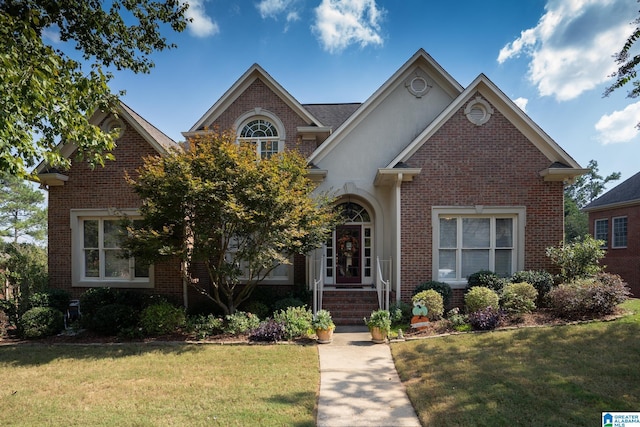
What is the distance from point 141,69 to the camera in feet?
33.8

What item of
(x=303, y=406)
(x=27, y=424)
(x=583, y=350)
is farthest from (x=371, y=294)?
(x=27, y=424)

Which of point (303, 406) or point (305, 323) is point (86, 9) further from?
point (303, 406)

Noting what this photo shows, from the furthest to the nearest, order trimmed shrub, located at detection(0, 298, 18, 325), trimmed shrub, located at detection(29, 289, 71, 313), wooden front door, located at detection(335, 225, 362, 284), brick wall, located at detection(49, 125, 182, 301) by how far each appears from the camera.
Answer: wooden front door, located at detection(335, 225, 362, 284), brick wall, located at detection(49, 125, 182, 301), trimmed shrub, located at detection(29, 289, 71, 313), trimmed shrub, located at detection(0, 298, 18, 325)

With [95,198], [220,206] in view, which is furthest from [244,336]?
[95,198]

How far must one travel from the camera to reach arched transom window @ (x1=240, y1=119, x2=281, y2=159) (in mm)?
12023

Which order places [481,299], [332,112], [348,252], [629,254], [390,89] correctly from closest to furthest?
[481,299]
[390,89]
[348,252]
[332,112]
[629,254]

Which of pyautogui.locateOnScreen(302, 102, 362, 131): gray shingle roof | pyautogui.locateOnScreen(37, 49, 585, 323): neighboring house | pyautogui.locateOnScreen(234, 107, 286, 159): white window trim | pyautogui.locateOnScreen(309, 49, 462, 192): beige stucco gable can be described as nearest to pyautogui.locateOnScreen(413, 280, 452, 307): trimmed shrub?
pyautogui.locateOnScreen(37, 49, 585, 323): neighboring house

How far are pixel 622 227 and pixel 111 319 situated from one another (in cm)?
2510

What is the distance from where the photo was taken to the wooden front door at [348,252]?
11.8 meters

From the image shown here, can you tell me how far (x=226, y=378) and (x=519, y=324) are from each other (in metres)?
6.75

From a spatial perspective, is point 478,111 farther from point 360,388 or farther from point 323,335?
point 360,388

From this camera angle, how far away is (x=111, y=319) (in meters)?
8.45

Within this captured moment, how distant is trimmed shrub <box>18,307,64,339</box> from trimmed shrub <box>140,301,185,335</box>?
2312 mm

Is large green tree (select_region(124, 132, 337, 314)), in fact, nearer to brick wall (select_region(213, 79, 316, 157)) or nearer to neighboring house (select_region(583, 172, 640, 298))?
brick wall (select_region(213, 79, 316, 157))
